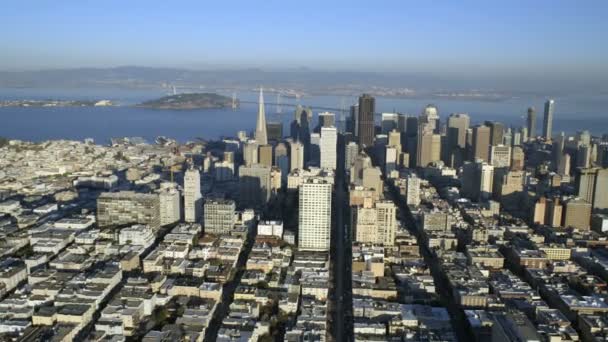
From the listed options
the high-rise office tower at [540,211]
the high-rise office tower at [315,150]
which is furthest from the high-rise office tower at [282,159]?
the high-rise office tower at [540,211]

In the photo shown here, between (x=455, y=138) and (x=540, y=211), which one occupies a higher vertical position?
(x=455, y=138)

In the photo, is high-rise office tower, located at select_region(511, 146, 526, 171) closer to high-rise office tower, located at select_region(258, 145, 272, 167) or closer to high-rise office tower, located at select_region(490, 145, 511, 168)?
high-rise office tower, located at select_region(490, 145, 511, 168)

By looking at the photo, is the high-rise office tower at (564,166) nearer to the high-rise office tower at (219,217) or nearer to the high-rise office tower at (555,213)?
the high-rise office tower at (555,213)

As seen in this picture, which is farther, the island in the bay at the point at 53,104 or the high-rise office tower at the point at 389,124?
the island in the bay at the point at 53,104

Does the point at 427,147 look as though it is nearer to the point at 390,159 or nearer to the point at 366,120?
the point at 390,159

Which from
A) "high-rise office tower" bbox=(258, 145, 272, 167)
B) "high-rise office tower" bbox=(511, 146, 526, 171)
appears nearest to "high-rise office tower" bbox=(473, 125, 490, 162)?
"high-rise office tower" bbox=(511, 146, 526, 171)

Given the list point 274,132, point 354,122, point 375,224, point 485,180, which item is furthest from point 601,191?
point 274,132
